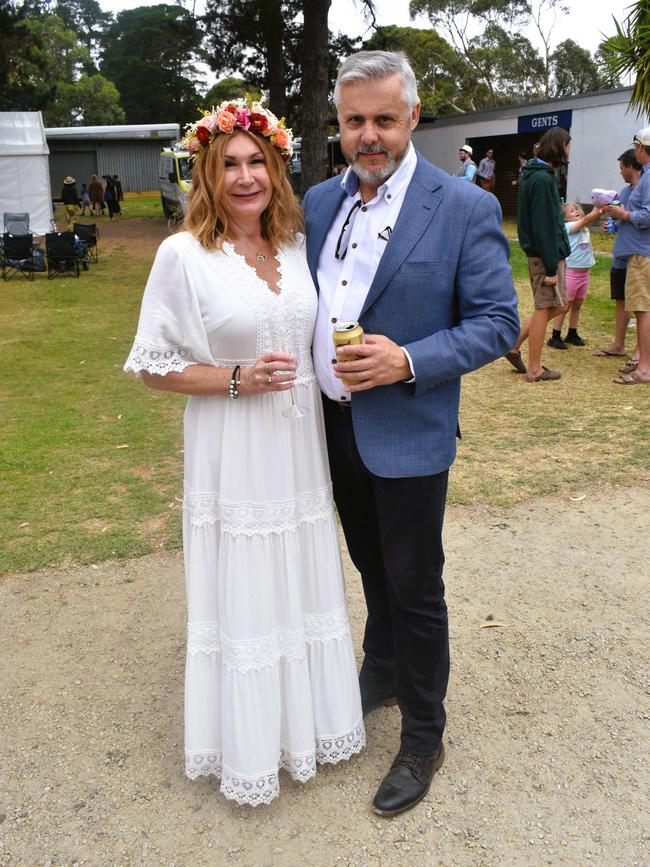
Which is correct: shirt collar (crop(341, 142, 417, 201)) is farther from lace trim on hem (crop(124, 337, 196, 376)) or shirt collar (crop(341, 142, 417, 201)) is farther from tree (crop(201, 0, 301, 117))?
tree (crop(201, 0, 301, 117))

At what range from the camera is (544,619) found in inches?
141

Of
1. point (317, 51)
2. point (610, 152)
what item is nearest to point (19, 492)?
point (317, 51)

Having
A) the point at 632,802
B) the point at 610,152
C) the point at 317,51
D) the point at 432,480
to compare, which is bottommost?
the point at 632,802

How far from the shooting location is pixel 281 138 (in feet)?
8.12

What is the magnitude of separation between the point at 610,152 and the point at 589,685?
21.0 m

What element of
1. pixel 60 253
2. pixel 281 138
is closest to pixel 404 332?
pixel 281 138

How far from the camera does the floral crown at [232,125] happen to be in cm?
236

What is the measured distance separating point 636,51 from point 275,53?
1335cm

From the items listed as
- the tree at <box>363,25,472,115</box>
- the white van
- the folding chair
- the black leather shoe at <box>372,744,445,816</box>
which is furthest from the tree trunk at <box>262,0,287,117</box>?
the tree at <box>363,25,472,115</box>

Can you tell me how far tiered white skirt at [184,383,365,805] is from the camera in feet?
8.00

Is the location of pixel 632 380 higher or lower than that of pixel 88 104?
lower

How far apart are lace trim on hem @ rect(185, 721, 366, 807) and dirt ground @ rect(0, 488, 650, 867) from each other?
0.06m

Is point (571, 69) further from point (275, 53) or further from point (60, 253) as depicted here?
point (60, 253)

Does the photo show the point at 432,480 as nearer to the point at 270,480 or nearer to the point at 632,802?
the point at 270,480
